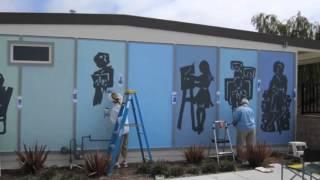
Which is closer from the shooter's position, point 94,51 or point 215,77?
point 94,51

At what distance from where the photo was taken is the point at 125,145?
12266 mm

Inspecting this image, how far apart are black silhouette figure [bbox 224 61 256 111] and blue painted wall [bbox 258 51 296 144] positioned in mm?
430

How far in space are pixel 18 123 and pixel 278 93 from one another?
724 centimetres

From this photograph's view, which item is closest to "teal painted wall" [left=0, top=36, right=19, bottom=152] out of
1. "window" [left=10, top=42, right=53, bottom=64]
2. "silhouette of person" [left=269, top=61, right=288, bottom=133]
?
"window" [left=10, top=42, right=53, bottom=64]

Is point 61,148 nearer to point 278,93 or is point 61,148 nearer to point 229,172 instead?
point 229,172

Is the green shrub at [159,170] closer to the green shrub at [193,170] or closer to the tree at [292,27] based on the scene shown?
the green shrub at [193,170]

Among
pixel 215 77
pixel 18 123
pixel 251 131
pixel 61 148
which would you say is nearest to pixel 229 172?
pixel 251 131

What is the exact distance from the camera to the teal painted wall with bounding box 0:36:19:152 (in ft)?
38.2

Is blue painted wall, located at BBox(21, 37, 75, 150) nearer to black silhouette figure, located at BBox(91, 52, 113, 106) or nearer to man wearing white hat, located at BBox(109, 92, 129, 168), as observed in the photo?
black silhouette figure, located at BBox(91, 52, 113, 106)

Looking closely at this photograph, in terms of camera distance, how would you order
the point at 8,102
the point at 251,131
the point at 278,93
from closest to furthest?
the point at 8,102, the point at 251,131, the point at 278,93

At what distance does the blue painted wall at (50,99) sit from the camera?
38.8ft

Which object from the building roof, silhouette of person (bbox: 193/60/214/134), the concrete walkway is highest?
the building roof

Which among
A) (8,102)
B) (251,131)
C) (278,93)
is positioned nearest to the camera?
(8,102)

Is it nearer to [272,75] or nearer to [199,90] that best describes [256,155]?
[199,90]
